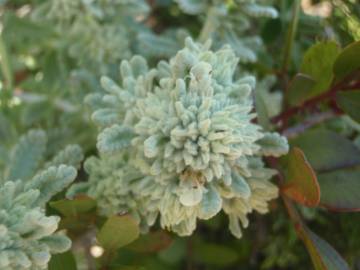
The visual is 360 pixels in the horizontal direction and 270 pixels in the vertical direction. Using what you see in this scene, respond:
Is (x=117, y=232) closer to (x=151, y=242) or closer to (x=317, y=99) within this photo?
(x=151, y=242)

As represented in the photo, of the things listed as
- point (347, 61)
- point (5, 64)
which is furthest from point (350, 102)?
point (5, 64)

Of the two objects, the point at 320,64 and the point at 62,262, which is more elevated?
the point at 320,64

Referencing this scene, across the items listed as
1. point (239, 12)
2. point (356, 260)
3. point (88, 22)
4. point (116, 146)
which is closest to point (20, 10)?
point (88, 22)

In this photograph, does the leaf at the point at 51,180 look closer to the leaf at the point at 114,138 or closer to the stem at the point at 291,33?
the leaf at the point at 114,138

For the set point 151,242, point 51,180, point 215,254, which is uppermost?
point 51,180

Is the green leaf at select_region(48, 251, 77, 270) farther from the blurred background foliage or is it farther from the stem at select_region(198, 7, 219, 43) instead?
the stem at select_region(198, 7, 219, 43)

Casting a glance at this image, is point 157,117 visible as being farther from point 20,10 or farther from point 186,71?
point 20,10

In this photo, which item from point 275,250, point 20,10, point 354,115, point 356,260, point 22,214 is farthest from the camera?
point 20,10
